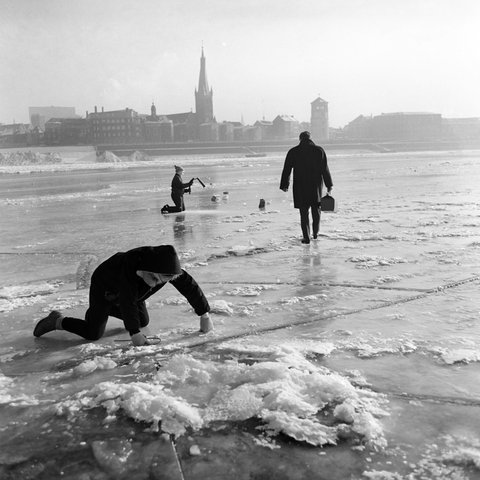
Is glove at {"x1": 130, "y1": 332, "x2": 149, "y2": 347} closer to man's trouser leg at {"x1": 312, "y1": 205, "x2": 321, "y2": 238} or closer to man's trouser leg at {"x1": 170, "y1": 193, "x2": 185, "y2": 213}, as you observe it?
man's trouser leg at {"x1": 312, "y1": 205, "x2": 321, "y2": 238}

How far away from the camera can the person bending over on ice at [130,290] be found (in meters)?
3.61

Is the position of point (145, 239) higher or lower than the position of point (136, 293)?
lower

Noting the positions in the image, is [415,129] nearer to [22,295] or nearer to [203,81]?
[203,81]

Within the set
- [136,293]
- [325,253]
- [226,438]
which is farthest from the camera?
[325,253]

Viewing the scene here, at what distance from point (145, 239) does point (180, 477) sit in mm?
6891

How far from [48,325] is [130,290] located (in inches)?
33.0

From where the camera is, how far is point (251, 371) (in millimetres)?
3318

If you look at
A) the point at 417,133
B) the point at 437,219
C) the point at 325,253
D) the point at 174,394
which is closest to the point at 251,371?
the point at 174,394

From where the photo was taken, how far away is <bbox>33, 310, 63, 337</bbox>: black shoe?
4.12m

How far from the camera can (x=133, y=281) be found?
384 centimetres

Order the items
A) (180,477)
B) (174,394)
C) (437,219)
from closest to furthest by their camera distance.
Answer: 1. (180,477)
2. (174,394)
3. (437,219)

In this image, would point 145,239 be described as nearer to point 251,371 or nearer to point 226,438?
point 251,371

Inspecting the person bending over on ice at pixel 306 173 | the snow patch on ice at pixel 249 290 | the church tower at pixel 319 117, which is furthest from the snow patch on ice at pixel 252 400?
the church tower at pixel 319 117

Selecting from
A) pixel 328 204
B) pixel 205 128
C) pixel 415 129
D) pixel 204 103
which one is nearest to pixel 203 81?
pixel 204 103
